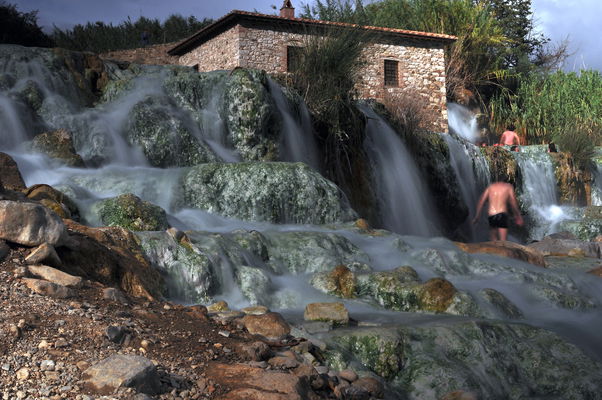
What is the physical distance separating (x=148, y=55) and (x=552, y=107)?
1421 centimetres

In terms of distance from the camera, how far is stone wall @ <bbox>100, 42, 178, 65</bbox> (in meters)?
24.2

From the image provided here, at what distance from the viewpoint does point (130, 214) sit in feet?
26.2

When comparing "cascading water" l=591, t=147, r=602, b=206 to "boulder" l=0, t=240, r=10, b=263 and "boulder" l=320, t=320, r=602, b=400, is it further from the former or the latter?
"boulder" l=0, t=240, r=10, b=263

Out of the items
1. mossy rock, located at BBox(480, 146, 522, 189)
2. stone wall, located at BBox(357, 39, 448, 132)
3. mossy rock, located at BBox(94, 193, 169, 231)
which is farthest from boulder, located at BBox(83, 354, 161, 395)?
stone wall, located at BBox(357, 39, 448, 132)

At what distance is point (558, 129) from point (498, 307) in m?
19.4

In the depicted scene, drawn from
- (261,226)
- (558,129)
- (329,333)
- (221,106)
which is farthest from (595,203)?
(329,333)

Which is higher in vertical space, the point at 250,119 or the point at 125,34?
the point at 125,34

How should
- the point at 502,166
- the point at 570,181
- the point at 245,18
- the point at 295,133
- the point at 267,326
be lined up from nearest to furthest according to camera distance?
the point at 267,326, the point at 295,133, the point at 502,166, the point at 245,18, the point at 570,181

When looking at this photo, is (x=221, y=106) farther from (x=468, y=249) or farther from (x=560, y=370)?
(x=560, y=370)

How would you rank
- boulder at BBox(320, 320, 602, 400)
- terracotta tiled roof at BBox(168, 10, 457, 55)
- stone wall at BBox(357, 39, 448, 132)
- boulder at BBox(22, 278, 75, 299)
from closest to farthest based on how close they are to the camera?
boulder at BBox(22, 278, 75, 299), boulder at BBox(320, 320, 602, 400), terracotta tiled roof at BBox(168, 10, 457, 55), stone wall at BBox(357, 39, 448, 132)

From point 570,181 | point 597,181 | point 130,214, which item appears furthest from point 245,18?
point 130,214

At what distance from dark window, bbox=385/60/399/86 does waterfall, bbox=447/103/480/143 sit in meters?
2.96

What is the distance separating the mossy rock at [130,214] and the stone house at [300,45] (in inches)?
464

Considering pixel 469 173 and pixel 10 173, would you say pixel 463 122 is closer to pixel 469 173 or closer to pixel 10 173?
pixel 469 173
